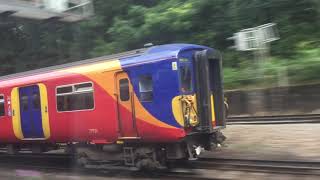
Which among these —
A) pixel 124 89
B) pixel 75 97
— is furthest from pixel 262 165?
pixel 75 97

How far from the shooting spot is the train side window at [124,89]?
12273mm

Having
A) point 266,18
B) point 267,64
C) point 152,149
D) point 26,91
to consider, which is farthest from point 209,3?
point 152,149

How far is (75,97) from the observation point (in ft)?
44.2

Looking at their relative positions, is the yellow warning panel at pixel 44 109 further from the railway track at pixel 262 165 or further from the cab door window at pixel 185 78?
the cab door window at pixel 185 78

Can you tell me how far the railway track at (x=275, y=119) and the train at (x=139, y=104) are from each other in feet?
22.1

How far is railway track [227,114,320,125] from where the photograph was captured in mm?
18812

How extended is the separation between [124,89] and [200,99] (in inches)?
66.2

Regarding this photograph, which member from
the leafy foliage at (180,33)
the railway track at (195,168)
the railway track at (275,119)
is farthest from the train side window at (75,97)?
the leafy foliage at (180,33)

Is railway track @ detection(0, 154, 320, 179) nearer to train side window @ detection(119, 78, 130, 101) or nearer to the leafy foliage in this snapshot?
train side window @ detection(119, 78, 130, 101)

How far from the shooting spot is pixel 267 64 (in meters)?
22.6

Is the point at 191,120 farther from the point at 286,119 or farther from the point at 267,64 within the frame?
the point at 267,64

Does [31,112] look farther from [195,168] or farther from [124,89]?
[195,168]

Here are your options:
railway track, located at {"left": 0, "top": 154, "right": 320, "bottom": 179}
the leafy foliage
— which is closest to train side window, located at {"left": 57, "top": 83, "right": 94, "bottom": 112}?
railway track, located at {"left": 0, "top": 154, "right": 320, "bottom": 179}

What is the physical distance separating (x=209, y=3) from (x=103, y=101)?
15.3 metres
